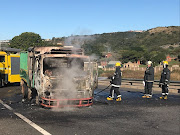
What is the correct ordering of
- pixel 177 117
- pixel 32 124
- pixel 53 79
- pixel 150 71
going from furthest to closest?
pixel 150 71
pixel 53 79
pixel 177 117
pixel 32 124

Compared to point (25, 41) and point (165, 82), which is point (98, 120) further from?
point (25, 41)

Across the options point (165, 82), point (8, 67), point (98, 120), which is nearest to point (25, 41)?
point (8, 67)

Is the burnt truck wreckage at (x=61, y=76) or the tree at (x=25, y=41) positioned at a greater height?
the tree at (x=25, y=41)

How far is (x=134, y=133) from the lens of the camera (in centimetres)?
611

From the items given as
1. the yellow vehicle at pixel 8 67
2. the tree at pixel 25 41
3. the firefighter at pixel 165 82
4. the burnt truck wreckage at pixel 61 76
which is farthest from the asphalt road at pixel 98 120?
the tree at pixel 25 41

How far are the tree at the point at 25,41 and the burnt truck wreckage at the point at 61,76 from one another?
2903 inches

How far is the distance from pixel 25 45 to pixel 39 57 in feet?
254

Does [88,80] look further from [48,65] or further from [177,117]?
[177,117]

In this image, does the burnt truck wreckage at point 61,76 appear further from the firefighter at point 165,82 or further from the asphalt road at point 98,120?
the firefighter at point 165,82

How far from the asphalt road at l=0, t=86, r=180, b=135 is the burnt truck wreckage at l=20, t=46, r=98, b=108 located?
1.37 ft

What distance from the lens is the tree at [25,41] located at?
8462 cm

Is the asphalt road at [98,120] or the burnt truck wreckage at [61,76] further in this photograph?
the burnt truck wreckage at [61,76]

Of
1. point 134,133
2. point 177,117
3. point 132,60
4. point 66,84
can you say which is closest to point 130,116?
point 177,117

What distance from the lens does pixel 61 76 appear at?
9.33m
